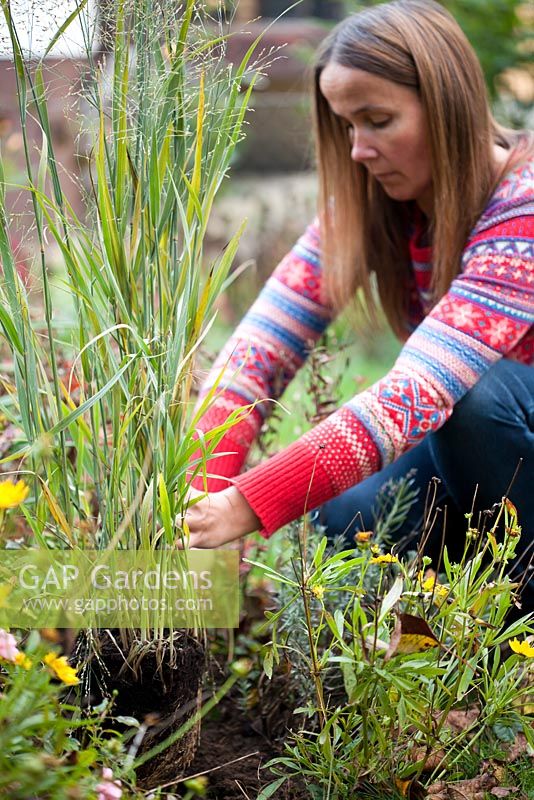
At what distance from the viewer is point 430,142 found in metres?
1.55

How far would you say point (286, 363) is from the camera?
5.74ft

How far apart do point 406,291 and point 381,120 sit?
0.40 m

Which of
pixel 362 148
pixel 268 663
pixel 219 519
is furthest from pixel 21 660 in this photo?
pixel 362 148

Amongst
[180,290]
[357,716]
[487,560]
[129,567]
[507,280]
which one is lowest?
[487,560]

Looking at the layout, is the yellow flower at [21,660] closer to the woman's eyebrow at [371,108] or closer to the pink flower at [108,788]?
the pink flower at [108,788]

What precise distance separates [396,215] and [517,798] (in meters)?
1.08

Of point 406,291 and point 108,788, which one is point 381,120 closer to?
point 406,291

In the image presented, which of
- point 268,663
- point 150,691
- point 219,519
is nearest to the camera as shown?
point 268,663

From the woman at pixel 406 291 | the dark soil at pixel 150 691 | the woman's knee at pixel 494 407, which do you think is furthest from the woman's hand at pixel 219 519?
the woman's knee at pixel 494 407

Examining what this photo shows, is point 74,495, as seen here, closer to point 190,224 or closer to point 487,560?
point 190,224

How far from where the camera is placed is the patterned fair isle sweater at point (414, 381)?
1312 mm

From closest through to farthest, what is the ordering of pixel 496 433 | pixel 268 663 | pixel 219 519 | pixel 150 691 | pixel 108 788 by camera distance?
pixel 108 788
pixel 268 663
pixel 150 691
pixel 219 519
pixel 496 433

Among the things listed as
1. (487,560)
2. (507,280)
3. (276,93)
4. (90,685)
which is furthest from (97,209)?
(276,93)

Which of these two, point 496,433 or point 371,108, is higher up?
point 371,108
